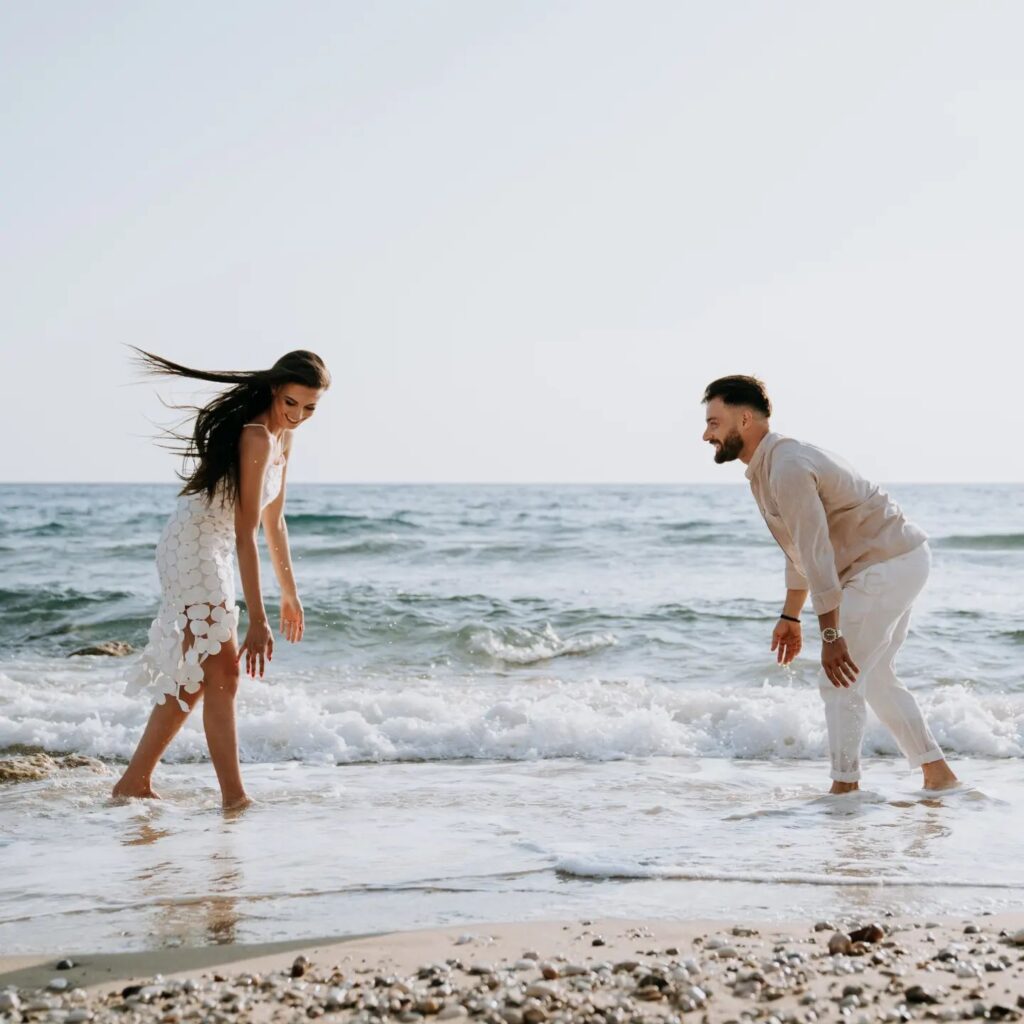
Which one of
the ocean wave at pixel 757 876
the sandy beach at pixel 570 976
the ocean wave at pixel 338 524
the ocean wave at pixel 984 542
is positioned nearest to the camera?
the sandy beach at pixel 570 976

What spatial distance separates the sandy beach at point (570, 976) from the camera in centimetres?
290

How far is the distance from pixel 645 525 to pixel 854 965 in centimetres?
2549

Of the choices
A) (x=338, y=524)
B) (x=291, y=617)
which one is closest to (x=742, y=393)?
(x=291, y=617)

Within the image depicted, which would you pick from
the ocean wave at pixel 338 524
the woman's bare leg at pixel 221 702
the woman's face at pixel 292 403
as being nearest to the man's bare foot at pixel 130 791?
the woman's bare leg at pixel 221 702

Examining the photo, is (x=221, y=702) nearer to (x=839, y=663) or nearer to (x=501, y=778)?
(x=501, y=778)

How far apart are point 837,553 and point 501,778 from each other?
2.19 meters

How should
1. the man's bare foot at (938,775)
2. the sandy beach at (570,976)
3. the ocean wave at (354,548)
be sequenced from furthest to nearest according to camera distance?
the ocean wave at (354,548), the man's bare foot at (938,775), the sandy beach at (570,976)

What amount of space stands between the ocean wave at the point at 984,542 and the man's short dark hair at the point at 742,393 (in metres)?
18.6

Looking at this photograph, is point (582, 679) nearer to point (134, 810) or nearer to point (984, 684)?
point (984, 684)

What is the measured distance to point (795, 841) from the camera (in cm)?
471

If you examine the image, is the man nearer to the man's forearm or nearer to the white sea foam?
the man's forearm

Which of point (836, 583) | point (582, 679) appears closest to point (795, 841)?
point (836, 583)

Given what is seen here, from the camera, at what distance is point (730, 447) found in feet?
16.6

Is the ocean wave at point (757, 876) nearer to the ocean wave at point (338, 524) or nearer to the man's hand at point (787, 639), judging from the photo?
the man's hand at point (787, 639)
